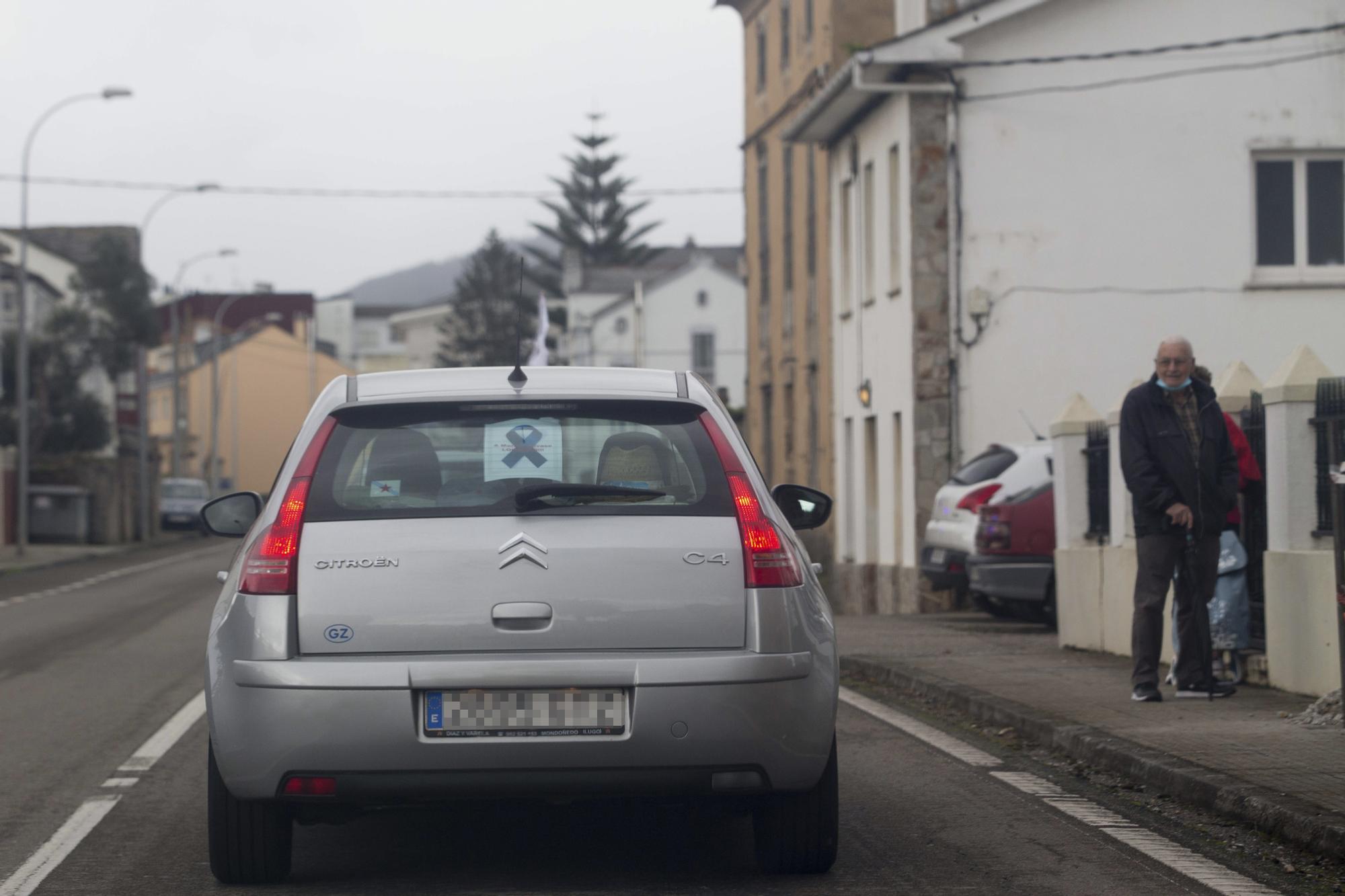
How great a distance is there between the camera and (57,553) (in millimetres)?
43875

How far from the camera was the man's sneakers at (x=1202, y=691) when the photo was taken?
1023cm

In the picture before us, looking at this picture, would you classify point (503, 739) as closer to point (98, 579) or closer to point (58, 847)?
point (58, 847)

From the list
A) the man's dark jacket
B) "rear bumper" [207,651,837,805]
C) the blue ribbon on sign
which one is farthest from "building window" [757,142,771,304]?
"rear bumper" [207,651,837,805]

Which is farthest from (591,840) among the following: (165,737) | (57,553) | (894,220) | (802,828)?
(57,553)

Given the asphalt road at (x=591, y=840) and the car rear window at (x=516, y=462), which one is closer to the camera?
the car rear window at (x=516, y=462)

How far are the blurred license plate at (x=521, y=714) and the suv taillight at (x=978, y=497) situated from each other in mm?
12137

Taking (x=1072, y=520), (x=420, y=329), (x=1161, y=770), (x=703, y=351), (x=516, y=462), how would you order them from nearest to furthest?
(x=516, y=462) → (x=1161, y=770) → (x=1072, y=520) → (x=703, y=351) → (x=420, y=329)

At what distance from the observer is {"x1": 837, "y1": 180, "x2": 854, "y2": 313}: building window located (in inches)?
1079

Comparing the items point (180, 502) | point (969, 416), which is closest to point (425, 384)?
point (969, 416)

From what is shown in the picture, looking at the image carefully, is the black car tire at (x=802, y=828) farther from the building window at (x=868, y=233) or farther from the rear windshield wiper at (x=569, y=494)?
the building window at (x=868, y=233)

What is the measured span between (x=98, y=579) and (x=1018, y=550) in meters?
20.3

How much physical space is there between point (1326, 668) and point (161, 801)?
19.3 feet

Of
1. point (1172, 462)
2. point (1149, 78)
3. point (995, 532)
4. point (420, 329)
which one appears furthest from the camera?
point (420, 329)

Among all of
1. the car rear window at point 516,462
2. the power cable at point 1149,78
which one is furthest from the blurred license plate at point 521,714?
the power cable at point 1149,78
